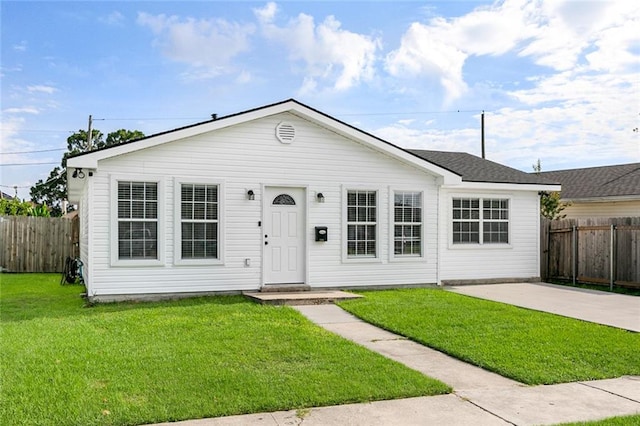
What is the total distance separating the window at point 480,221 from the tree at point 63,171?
30327mm

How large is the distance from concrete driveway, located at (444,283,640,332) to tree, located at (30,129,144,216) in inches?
1255

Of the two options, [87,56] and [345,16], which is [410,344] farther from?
[87,56]

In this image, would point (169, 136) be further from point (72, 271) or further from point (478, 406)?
point (478, 406)

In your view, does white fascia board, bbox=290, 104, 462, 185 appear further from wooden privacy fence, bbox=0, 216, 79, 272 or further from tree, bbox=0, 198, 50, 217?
tree, bbox=0, 198, 50, 217

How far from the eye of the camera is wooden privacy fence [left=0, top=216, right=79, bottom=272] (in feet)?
58.8

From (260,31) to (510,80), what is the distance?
25.8ft

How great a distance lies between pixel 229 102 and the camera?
19.8 m

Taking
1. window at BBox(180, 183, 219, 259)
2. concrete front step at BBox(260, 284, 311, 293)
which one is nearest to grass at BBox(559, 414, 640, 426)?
concrete front step at BBox(260, 284, 311, 293)

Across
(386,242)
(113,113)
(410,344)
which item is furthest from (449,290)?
(113,113)

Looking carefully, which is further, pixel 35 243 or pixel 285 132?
pixel 35 243

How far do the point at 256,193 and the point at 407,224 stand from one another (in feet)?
12.6

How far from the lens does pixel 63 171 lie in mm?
41500

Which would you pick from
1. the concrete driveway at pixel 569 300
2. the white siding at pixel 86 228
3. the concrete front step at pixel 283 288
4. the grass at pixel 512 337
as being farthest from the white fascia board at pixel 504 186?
the white siding at pixel 86 228

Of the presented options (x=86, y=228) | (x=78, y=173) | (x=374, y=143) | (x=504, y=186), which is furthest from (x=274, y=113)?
(x=504, y=186)
